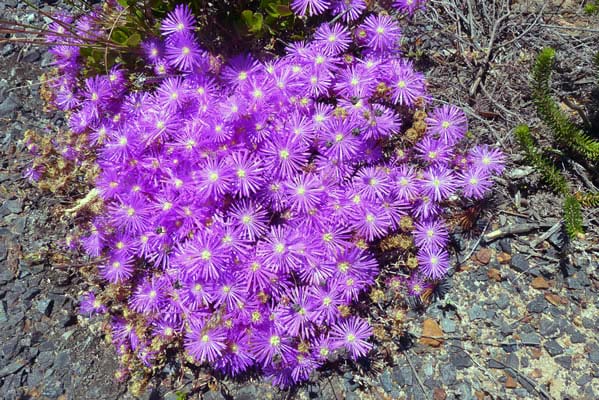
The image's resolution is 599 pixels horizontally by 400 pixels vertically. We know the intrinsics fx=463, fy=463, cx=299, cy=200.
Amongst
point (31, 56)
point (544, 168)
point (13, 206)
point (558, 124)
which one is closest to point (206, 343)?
point (13, 206)

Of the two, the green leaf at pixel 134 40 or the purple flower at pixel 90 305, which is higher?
the green leaf at pixel 134 40

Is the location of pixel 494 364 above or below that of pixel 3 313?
above

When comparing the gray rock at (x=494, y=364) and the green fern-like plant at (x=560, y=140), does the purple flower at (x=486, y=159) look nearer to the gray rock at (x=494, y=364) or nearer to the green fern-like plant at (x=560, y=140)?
the green fern-like plant at (x=560, y=140)

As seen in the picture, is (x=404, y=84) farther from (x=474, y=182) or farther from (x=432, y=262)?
(x=432, y=262)

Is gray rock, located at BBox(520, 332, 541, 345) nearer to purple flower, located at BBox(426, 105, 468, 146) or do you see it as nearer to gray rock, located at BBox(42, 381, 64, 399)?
purple flower, located at BBox(426, 105, 468, 146)

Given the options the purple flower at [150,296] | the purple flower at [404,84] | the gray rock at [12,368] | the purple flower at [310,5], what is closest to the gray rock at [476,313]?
the purple flower at [404,84]

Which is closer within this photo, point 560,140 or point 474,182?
point 474,182

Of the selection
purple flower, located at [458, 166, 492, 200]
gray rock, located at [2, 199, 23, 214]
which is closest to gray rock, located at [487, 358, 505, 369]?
purple flower, located at [458, 166, 492, 200]
